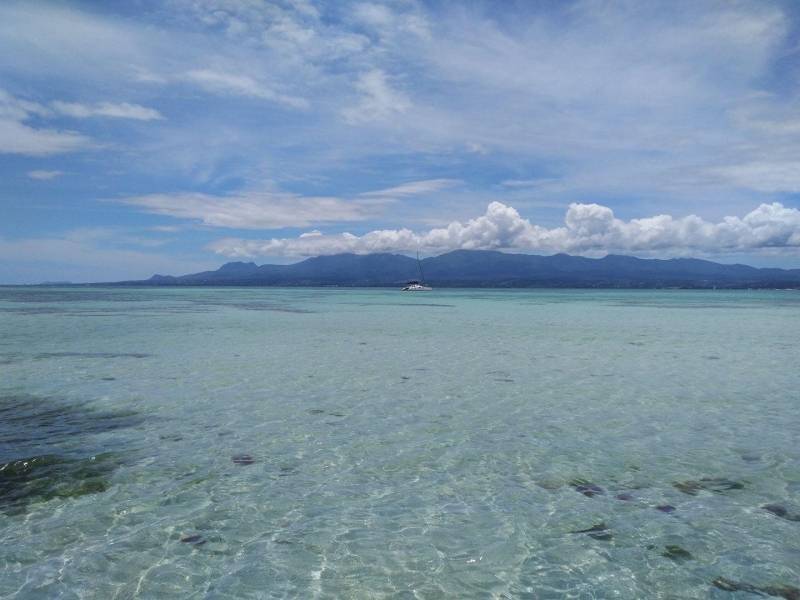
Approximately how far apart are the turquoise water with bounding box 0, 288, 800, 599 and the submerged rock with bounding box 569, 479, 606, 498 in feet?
0.15

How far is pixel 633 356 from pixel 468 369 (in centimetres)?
1075

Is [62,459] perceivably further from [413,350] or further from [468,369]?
[413,350]

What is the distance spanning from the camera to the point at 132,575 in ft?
26.7

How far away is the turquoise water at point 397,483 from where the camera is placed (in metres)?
8.23

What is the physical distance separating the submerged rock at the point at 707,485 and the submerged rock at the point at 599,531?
103 inches

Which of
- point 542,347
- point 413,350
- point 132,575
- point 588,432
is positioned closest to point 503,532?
point 132,575

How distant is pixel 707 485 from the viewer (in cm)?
1149

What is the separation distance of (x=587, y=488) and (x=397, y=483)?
3854 mm

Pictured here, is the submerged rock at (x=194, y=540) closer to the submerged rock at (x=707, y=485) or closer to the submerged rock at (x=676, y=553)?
the submerged rock at (x=676, y=553)

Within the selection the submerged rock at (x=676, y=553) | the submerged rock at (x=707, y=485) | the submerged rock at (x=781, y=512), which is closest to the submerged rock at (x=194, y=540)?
the submerged rock at (x=676, y=553)

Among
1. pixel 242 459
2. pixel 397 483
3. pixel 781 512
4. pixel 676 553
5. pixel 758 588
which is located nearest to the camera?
pixel 758 588

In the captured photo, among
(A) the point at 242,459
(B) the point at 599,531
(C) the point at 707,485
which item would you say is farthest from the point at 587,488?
(A) the point at 242,459

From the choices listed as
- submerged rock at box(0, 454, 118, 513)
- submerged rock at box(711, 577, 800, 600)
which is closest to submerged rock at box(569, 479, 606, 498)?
submerged rock at box(711, 577, 800, 600)

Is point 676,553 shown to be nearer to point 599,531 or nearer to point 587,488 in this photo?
point 599,531
